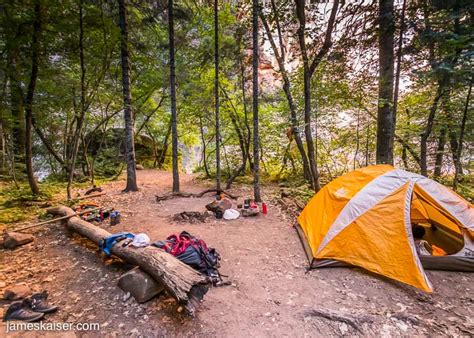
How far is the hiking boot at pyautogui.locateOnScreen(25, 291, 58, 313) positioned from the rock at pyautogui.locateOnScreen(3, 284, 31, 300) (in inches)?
11.7

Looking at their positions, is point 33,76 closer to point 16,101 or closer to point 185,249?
point 16,101

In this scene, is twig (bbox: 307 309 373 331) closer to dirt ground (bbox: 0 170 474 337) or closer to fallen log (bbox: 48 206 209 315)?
dirt ground (bbox: 0 170 474 337)

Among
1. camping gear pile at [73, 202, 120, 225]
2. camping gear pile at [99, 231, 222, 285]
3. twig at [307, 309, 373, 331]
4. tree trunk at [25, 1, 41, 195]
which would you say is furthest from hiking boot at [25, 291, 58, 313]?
tree trunk at [25, 1, 41, 195]

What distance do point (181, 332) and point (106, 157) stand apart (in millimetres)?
13834

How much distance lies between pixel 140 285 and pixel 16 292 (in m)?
1.63

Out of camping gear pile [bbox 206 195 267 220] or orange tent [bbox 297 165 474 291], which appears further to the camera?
camping gear pile [bbox 206 195 267 220]

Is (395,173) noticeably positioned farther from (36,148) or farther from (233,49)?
(36,148)

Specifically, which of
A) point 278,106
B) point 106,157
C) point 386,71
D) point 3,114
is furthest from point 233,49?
point 106,157

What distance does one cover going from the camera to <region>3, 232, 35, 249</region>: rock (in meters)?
4.10

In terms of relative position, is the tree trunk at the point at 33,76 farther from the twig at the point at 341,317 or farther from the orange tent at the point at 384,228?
the twig at the point at 341,317

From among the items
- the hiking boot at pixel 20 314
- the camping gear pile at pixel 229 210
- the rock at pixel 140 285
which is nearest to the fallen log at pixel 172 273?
the rock at pixel 140 285

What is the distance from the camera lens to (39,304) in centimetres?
251

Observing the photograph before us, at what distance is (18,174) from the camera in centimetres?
891

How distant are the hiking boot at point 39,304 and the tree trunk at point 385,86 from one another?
7161mm
